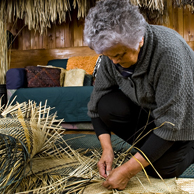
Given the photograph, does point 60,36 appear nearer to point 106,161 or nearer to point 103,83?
point 103,83

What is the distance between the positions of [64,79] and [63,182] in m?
1.61

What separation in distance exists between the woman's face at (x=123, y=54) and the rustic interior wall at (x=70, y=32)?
2309mm

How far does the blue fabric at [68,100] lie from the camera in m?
A: 1.85

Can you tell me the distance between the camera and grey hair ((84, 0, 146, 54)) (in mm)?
675

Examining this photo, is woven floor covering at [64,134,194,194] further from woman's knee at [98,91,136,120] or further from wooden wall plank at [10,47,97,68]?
wooden wall plank at [10,47,97,68]

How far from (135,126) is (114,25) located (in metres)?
0.50

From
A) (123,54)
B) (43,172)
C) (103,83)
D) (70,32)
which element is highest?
(70,32)

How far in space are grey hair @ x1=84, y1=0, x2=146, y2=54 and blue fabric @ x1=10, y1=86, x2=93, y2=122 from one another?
1155 millimetres

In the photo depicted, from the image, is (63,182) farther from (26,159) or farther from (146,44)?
(146,44)

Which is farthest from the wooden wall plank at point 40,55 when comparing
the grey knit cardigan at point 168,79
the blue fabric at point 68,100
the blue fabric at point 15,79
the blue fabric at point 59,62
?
the grey knit cardigan at point 168,79

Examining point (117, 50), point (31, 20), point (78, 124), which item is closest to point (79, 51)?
point (31, 20)

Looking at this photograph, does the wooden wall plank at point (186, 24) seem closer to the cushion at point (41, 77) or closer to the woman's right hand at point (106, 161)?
the cushion at point (41, 77)

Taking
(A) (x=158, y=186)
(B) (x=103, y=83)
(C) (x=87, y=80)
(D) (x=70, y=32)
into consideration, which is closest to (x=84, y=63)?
(C) (x=87, y=80)

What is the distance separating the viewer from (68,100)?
188 centimetres
